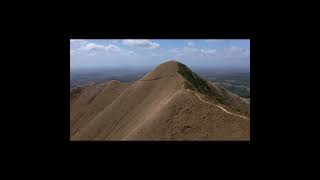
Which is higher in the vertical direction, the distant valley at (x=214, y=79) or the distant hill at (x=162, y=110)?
the distant valley at (x=214, y=79)

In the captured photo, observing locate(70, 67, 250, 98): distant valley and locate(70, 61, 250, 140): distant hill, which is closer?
locate(70, 61, 250, 140): distant hill

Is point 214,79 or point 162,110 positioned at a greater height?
point 214,79

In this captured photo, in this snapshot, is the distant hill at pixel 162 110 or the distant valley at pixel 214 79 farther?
the distant valley at pixel 214 79

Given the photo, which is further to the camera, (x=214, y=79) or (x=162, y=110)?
(x=214, y=79)

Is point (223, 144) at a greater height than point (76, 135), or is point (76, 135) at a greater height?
point (223, 144)

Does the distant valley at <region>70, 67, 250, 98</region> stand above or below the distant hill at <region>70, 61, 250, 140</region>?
above
